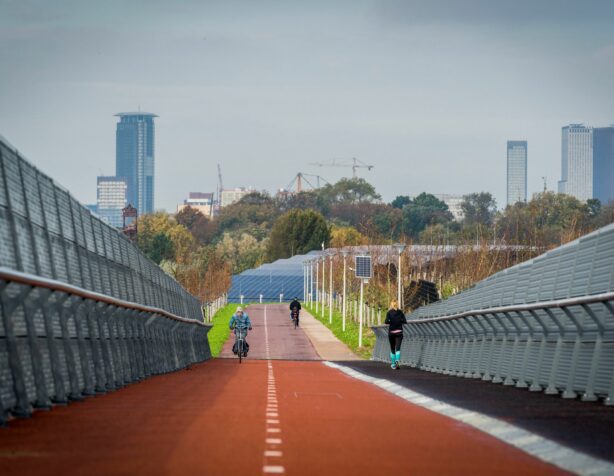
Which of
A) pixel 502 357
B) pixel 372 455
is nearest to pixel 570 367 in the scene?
pixel 502 357

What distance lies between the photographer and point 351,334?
10500 cm

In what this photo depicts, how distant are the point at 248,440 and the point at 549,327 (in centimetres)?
1208

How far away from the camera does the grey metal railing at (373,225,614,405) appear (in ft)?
64.7

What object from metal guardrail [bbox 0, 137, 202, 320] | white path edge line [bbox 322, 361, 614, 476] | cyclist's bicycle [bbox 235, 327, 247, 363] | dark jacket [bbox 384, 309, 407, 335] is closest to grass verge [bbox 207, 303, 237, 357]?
cyclist's bicycle [bbox 235, 327, 247, 363]

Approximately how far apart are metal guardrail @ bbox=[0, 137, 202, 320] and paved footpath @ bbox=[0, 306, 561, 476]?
2463 millimetres

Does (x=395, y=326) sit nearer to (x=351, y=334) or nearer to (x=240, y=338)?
(x=240, y=338)

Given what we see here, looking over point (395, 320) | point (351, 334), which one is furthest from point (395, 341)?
point (351, 334)

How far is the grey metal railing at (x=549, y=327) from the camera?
19.7m

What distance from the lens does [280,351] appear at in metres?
87.2

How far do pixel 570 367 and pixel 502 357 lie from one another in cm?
668

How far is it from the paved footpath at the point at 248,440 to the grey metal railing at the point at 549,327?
3.04 metres

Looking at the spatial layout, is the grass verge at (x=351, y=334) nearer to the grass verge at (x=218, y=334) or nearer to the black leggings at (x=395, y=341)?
the grass verge at (x=218, y=334)

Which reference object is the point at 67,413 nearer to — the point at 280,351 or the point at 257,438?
the point at 257,438

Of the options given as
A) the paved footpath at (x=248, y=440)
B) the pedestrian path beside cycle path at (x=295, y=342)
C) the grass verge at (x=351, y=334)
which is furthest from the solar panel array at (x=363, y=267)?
the paved footpath at (x=248, y=440)
